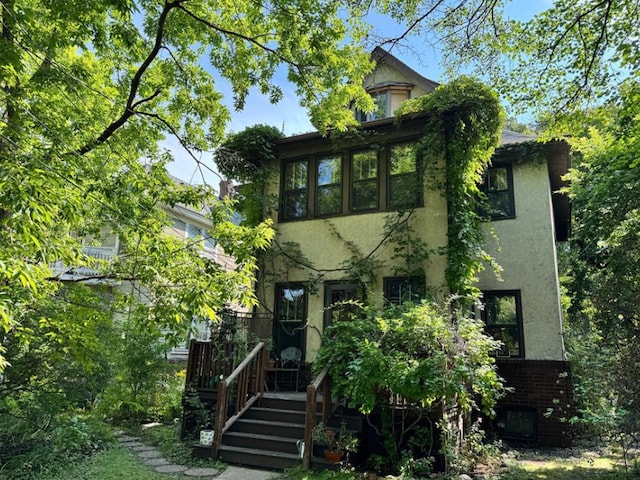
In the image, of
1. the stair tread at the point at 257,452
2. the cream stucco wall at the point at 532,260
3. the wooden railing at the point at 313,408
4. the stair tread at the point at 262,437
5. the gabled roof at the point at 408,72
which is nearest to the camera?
the wooden railing at the point at 313,408

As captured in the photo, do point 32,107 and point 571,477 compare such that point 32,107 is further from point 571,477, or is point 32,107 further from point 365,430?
point 571,477

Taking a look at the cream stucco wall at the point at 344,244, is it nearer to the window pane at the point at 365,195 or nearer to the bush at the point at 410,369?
the window pane at the point at 365,195

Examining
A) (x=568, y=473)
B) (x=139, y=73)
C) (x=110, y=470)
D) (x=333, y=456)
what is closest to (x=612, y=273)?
(x=568, y=473)

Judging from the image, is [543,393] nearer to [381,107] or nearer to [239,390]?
[239,390]

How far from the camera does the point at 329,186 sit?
1047 cm

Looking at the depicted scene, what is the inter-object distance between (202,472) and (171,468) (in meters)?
0.59

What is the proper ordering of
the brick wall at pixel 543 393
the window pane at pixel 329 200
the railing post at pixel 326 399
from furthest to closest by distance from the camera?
the window pane at pixel 329 200
the brick wall at pixel 543 393
the railing post at pixel 326 399

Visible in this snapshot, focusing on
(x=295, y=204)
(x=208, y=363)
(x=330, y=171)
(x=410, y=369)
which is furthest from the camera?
(x=295, y=204)

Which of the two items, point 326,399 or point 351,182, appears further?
point 351,182

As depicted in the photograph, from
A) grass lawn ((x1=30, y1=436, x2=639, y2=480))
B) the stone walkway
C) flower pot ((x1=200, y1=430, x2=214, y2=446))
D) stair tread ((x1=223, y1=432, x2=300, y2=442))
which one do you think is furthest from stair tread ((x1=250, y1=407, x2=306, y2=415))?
grass lawn ((x1=30, y1=436, x2=639, y2=480))

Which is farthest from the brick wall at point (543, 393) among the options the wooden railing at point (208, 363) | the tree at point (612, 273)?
the wooden railing at point (208, 363)

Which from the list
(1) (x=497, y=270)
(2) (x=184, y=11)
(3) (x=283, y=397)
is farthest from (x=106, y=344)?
(1) (x=497, y=270)

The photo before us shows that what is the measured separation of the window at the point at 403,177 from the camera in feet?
31.2

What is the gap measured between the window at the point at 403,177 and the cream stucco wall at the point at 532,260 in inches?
90.7
